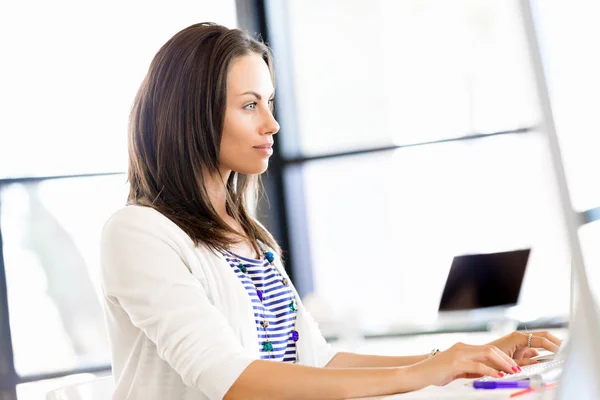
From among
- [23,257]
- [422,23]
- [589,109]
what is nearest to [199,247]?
[589,109]

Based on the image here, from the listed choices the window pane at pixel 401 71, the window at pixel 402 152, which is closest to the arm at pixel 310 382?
the window at pixel 402 152

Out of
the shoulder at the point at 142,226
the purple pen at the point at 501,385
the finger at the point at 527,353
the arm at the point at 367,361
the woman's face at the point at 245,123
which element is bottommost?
the arm at the point at 367,361

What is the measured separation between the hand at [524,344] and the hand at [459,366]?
0.80ft

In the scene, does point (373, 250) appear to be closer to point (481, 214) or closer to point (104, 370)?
point (481, 214)

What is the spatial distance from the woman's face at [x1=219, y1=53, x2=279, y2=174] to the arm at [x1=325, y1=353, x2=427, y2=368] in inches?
17.4

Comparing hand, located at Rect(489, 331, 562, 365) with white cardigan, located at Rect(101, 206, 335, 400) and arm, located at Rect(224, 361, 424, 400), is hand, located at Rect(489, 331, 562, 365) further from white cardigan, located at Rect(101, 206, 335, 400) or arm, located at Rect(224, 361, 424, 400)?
white cardigan, located at Rect(101, 206, 335, 400)

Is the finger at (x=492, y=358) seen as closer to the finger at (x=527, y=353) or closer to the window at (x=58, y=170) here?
the finger at (x=527, y=353)

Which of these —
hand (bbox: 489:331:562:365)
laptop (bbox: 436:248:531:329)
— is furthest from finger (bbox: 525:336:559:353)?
laptop (bbox: 436:248:531:329)

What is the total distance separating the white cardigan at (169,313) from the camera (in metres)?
1.23

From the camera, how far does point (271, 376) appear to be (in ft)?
3.92

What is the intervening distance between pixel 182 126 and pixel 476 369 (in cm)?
75

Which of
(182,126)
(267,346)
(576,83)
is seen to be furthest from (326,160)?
(576,83)

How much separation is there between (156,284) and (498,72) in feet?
8.33

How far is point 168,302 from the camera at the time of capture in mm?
1272
